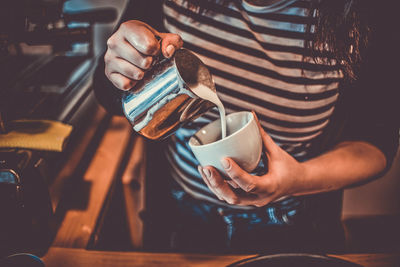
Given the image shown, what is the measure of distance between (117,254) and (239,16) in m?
0.57

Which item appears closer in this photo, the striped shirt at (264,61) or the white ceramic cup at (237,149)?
the white ceramic cup at (237,149)

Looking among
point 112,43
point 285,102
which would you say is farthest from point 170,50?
point 285,102

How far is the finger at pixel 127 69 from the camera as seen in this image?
474mm

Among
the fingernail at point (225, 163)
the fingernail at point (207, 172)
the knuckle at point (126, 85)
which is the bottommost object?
the fingernail at point (207, 172)

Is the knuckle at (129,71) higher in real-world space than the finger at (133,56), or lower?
lower

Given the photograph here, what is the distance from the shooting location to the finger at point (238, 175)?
470 millimetres

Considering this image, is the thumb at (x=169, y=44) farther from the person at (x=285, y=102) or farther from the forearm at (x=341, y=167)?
the forearm at (x=341, y=167)

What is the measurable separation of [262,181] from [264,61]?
305 millimetres

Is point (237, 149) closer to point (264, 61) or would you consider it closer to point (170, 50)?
point (170, 50)

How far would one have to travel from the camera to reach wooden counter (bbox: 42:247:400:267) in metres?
0.55

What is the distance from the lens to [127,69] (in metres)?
0.48

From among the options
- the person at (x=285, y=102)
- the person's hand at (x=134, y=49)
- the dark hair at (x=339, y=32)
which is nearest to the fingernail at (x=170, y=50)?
the person's hand at (x=134, y=49)

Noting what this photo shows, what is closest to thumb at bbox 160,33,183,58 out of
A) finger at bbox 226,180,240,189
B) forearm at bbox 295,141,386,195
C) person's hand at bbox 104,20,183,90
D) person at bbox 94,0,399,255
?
person's hand at bbox 104,20,183,90

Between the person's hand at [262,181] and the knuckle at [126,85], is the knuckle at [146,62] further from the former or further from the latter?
the person's hand at [262,181]
